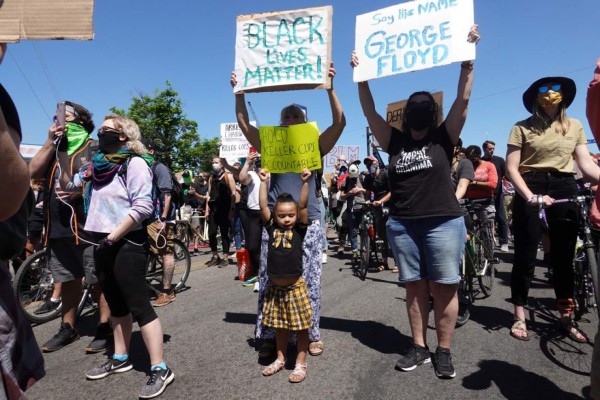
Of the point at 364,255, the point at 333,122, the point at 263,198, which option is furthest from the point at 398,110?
the point at 364,255

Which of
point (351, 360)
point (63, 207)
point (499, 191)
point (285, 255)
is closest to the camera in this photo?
point (285, 255)

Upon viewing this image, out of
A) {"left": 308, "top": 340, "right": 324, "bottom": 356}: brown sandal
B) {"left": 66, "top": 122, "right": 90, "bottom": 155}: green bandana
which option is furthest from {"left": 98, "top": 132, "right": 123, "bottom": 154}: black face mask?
{"left": 308, "top": 340, "right": 324, "bottom": 356}: brown sandal

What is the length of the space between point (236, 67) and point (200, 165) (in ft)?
121

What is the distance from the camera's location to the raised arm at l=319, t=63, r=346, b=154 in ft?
10.2

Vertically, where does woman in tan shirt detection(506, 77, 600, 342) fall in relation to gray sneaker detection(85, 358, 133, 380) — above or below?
above

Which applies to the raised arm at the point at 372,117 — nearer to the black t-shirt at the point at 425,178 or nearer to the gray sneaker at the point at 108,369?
the black t-shirt at the point at 425,178

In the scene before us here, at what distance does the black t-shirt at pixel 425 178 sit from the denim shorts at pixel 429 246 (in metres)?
0.08

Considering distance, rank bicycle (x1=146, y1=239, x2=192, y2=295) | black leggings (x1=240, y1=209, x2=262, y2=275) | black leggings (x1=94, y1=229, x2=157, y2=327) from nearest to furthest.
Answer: black leggings (x1=94, y1=229, x2=157, y2=327), black leggings (x1=240, y1=209, x2=262, y2=275), bicycle (x1=146, y1=239, x2=192, y2=295)

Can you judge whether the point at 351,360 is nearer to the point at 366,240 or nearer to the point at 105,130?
the point at 105,130

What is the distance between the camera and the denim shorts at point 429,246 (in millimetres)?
2723

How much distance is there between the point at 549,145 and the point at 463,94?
1147mm

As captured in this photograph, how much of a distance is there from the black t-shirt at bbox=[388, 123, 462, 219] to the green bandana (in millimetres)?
2795

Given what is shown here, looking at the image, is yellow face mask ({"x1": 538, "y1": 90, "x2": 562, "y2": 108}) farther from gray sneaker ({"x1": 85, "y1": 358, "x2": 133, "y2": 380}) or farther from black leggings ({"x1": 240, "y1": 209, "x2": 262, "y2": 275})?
gray sneaker ({"x1": 85, "y1": 358, "x2": 133, "y2": 380})

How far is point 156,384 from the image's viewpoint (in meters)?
2.59
